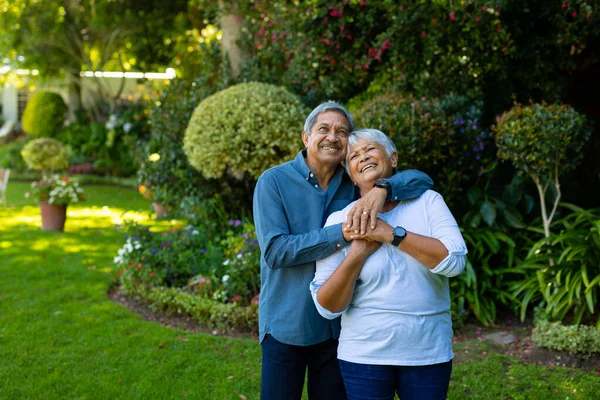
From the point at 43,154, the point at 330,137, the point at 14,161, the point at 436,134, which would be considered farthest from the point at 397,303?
the point at 14,161

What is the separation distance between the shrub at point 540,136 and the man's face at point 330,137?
2833 mm

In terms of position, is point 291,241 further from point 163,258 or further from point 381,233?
point 163,258

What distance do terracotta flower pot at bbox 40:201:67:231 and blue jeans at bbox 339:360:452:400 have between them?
810cm

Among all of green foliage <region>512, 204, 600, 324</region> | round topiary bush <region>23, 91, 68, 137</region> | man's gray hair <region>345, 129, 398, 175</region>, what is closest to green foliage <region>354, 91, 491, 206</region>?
green foliage <region>512, 204, 600, 324</region>

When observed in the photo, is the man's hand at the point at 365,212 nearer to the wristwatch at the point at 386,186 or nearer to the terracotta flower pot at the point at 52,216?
the wristwatch at the point at 386,186

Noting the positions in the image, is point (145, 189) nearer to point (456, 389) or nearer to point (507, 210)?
point (507, 210)

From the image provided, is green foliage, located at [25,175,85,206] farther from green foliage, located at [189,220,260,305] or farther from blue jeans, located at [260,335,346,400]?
blue jeans, located at [260,335,346,400]

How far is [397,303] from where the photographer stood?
2.07 meters

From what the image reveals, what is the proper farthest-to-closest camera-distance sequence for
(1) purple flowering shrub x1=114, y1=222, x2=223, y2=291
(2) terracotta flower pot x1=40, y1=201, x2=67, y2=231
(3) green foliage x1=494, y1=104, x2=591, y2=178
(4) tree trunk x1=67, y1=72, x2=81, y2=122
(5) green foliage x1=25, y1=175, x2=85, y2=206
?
(4) tree trunk x1=67, y1=72, x2=81, y2=122 → (2) terracotta flower pot x1=40, y1=201, x2=67, y2=231 → (5) green foliage x1=25, y1=175, x2=85, y2=206 → (1) purple flowering shrub x1=114, y1=222, x2=223, y2=291 → (3) green foliage x1=494, y1=104, x2=591, y2=178

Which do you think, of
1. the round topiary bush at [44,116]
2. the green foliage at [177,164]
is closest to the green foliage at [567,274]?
the green foliage at [177,164]

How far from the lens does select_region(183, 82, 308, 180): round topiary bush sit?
620cm

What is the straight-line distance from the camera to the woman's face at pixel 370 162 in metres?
2.27

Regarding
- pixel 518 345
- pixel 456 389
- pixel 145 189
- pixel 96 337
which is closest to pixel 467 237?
pixel 518 345

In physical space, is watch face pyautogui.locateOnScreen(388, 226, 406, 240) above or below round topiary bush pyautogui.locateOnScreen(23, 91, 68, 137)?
below
